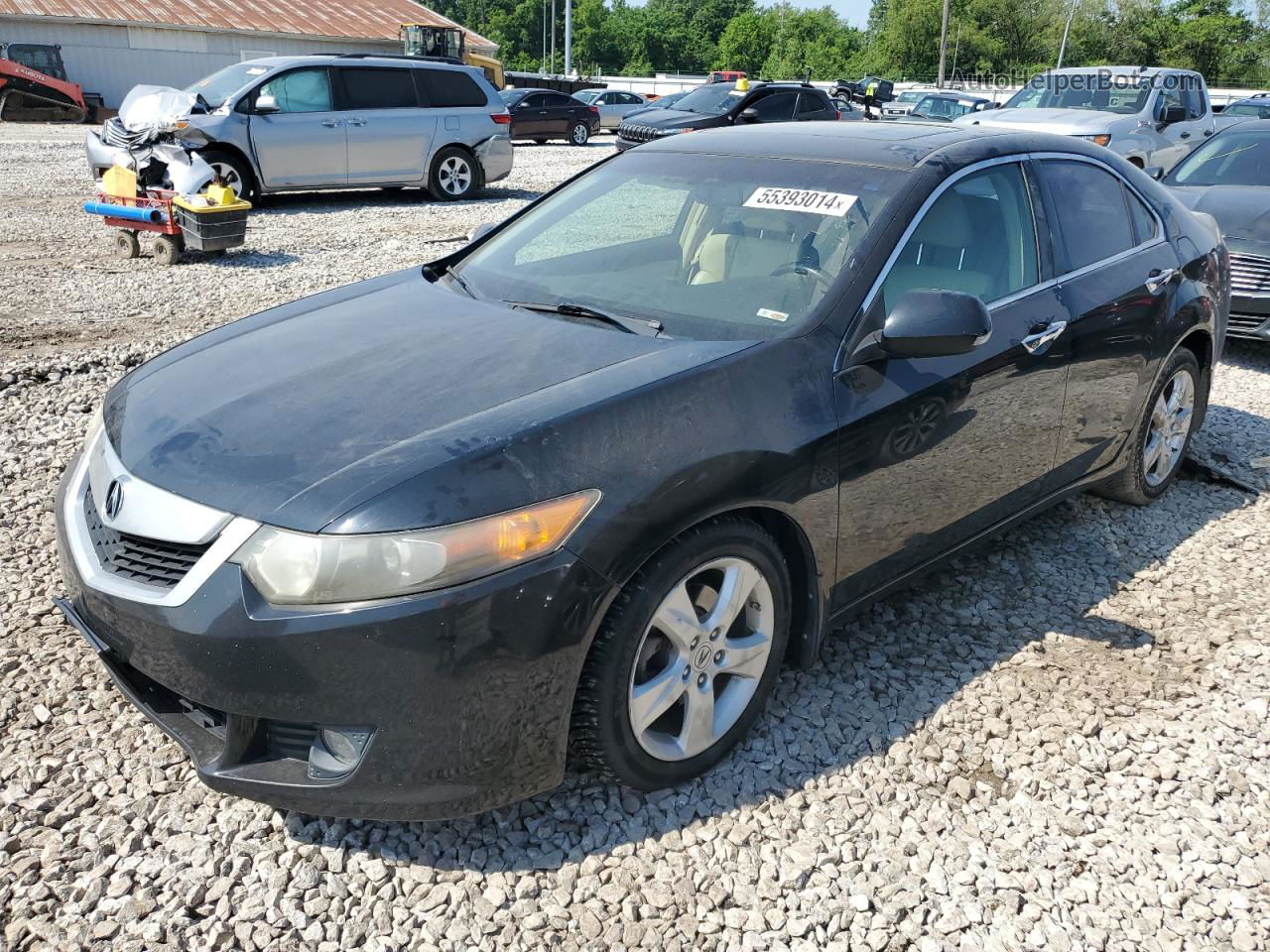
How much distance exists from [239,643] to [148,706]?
0.44 m

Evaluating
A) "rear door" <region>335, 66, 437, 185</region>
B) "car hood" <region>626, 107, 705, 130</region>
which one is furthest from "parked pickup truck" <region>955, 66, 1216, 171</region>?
"rear door" <region>335, 66, 437, 185</region>

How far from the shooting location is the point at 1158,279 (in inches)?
162

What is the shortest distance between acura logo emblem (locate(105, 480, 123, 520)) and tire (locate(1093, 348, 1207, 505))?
3.73m

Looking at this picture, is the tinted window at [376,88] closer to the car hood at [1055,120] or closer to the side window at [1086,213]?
the car hood at [1055,120]

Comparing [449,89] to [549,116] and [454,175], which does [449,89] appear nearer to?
[454,175]

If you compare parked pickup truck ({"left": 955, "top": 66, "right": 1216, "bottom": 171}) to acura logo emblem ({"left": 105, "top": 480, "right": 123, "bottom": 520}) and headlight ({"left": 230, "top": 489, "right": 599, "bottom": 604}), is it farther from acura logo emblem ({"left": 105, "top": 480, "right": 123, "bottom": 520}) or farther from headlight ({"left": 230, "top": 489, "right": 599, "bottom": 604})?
acura logo emblem ({"left": 105, "top": 480, "right": 123, "bottom": 520})

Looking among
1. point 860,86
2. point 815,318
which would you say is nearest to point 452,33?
point 860,86

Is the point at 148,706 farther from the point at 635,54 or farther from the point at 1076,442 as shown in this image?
the point at 635,54

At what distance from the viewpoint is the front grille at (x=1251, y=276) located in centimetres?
683

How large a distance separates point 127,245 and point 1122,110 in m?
11.6

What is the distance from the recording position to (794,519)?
2768mm

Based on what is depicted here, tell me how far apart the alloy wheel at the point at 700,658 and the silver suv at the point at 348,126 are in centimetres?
1041

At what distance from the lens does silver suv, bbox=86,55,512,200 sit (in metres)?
11.8

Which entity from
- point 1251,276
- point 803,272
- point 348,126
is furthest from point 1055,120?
point 803,272
